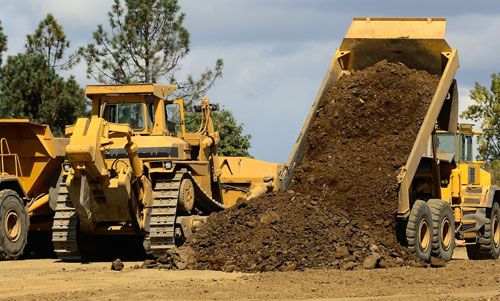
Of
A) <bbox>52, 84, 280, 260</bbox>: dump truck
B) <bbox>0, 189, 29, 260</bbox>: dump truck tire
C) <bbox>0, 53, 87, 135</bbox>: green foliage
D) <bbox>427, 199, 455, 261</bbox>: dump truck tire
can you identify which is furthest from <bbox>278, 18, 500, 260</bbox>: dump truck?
<bbox>0, 53, 87, 135</bbox>: green foliage

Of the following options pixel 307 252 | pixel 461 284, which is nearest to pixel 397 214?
pixel 307 252

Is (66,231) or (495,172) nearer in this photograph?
(66,231)

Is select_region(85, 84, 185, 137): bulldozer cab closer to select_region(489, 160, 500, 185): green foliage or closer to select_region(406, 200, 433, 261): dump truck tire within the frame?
select_region(406, 200, 433, 261): dump truck tire

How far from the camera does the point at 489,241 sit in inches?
904

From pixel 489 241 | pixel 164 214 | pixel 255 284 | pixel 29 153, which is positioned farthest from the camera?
pixel 489 241

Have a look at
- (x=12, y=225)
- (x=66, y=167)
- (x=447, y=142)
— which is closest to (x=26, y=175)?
(x=12, y=225)

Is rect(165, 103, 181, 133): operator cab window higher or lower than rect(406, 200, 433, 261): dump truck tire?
higher

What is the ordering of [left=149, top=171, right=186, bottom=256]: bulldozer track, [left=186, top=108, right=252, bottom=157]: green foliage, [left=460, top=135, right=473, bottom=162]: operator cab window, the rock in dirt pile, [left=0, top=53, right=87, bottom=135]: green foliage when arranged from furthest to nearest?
[left=186, top=108, right=252, bottom=157]: green foliage, [left=0, top=53, right=87, bottom=135]: green foliage, [left=460, top=135, right=473, bottom=162]: operator cab window, [left=149, top=171, right=186, bottom=256]: bulldozer track, the rock in dirt pile

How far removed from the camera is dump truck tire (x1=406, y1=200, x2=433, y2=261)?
18.9 meters

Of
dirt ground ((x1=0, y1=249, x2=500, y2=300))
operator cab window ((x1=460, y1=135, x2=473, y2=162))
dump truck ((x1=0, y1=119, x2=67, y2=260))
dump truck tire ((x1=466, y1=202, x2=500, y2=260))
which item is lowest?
dirt ground ((x1=0, y1=249, x2=500, y2=300))

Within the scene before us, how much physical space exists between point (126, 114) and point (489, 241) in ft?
25.5

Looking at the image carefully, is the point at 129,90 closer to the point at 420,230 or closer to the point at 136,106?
the point at 136,106

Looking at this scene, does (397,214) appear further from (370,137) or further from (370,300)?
(370,300)

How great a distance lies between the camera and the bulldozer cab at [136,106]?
21.7 metres
